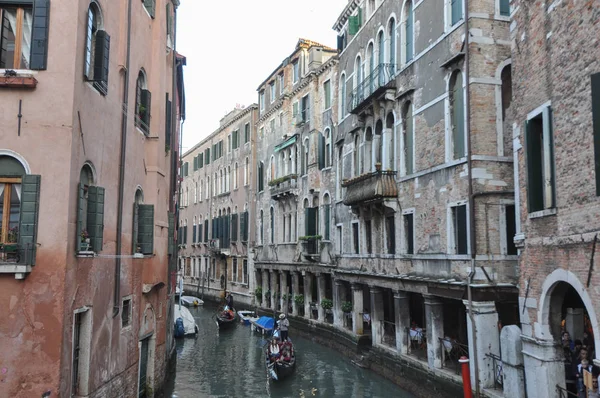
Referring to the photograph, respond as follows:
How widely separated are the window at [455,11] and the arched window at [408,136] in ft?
10.2

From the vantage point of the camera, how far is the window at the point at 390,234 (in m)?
18.8

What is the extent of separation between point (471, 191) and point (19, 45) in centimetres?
993

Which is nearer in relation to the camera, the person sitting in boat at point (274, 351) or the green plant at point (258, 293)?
the person sitting in boat at point (274, 351)

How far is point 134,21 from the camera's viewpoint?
12.7 meters

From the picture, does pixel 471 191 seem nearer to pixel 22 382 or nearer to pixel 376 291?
pixel 376 291

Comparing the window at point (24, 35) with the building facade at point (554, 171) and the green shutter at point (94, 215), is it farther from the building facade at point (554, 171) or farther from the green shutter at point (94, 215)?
the building facade at point (554, 171)

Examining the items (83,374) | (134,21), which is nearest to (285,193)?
(134,21)

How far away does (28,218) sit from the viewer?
28.9ft

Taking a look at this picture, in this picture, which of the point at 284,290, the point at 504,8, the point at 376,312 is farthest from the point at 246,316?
the point at 504,8

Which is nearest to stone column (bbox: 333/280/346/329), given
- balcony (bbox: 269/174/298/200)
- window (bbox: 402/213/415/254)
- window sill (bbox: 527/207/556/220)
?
window (bbox: 402/213/415/254)

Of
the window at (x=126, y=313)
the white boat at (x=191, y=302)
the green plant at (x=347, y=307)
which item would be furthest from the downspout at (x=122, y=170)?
the white boat at (x=191, y=302)

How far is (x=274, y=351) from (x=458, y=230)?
8.75 meters

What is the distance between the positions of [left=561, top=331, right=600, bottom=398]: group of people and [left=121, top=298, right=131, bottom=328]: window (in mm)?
8839

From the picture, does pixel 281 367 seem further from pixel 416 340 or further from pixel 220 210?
pixel 220 210
